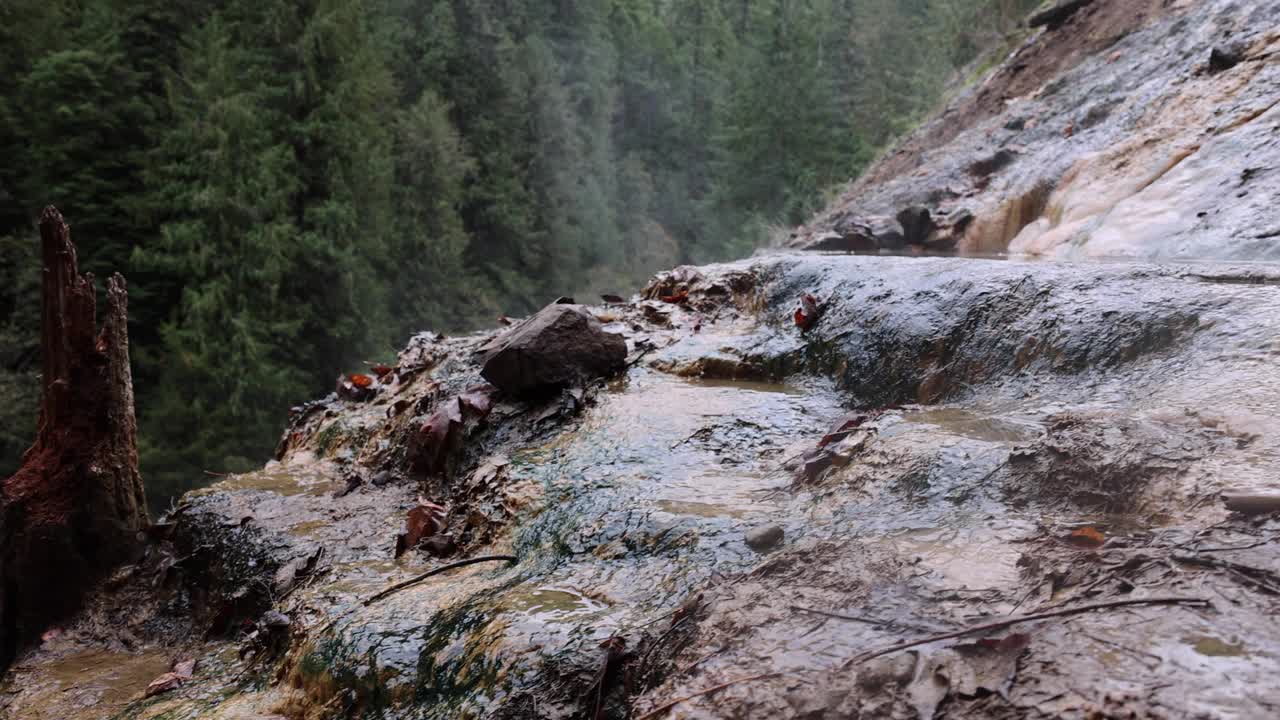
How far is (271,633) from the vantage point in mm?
2523

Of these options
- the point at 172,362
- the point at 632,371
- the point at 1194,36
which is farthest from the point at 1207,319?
the point at 172,362

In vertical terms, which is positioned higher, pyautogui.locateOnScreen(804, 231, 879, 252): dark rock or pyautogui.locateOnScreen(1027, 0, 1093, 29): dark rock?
pyautogui.locateOnScreen(1027, 0, 1093, 29): dark rock

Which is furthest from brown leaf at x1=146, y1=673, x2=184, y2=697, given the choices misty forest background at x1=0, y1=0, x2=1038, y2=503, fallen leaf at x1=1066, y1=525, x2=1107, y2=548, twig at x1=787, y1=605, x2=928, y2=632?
misty forest background at x1=0, y1=0, x2=1038, y2=503

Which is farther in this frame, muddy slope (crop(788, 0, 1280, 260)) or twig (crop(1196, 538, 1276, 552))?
muddy slope (crop(788, 0, 1280, 260))

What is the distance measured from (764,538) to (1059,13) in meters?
10.8

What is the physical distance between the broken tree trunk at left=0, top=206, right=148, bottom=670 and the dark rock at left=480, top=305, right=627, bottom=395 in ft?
6.81

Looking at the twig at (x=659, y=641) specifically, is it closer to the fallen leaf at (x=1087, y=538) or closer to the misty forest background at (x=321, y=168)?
the fallen leaf at (x=1087, y=538)

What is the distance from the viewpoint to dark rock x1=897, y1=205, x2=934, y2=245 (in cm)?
723

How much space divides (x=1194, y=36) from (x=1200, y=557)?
7.09m

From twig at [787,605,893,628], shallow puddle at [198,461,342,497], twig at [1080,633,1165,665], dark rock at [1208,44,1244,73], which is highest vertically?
dark rock at [1208,44,1244,73]

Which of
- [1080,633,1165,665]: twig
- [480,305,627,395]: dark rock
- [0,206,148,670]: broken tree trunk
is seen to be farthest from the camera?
[0,206,148,670]: broken tree trunk

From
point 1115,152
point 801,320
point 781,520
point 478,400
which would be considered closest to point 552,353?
point 478,400

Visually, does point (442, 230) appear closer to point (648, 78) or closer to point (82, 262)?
point (82, 262)

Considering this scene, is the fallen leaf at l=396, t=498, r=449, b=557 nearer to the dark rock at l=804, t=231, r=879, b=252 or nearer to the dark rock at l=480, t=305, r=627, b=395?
the dark rock at l=480, t=305, r=627, b=395
